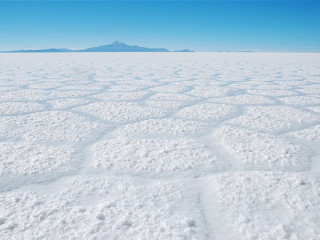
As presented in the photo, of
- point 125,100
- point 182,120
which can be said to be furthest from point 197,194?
point 125,100

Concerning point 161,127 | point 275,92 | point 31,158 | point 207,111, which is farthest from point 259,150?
point 275,92

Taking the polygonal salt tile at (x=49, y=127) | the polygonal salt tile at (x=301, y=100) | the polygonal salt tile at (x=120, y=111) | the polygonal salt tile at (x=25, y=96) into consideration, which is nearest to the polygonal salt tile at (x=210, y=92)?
the polygonal salt tile at (x=301, y=100)

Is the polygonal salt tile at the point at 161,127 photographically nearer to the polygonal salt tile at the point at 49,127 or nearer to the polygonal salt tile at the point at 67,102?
the polygonal salt tile at the point at 49,127

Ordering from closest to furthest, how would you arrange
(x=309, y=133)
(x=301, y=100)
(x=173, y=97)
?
(x=309, y=133)
(x=301, y=100)
(x=173, y=97)

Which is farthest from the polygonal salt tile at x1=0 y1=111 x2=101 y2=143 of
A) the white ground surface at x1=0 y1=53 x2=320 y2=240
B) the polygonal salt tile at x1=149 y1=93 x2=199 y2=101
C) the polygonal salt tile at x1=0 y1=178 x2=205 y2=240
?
the polygonal salt tile at x1=149 y1=93 x2=199 y2=101

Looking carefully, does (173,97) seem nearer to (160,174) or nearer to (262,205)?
(160,174)
